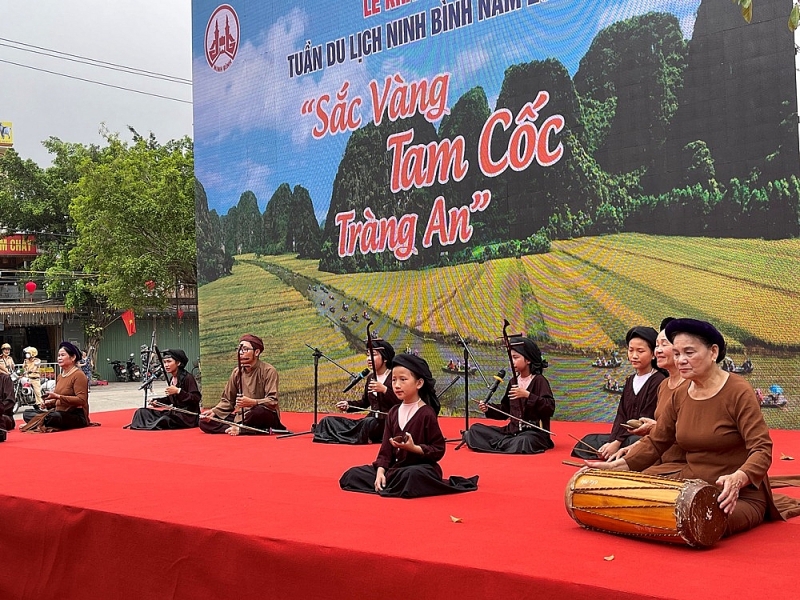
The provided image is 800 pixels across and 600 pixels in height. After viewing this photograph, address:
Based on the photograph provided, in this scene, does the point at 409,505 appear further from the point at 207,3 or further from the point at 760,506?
the point at 207,3

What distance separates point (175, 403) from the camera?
10.1 m

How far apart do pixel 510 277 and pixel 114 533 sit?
6.15 meters

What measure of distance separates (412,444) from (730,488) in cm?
186

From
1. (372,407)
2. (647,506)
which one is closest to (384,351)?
(372,407)

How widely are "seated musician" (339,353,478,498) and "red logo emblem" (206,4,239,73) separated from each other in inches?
370

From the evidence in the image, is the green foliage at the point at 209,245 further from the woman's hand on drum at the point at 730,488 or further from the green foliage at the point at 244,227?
the woman's hand on drum at the point at 730,488

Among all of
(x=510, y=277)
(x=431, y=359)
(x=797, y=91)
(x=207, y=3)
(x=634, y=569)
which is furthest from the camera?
(x=207, y=3)

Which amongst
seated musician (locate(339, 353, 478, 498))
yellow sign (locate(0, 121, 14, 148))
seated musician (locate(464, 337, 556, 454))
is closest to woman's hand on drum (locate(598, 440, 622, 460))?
seated musician (locate(339, 353, 478, 498))

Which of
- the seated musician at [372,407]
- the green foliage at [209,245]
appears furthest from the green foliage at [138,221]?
the seated musician at [372,407]

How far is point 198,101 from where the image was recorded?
1352 cm

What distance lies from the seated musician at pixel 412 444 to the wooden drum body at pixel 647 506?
4.08ft

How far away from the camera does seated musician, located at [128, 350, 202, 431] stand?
387 inches

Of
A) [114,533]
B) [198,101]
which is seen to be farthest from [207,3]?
[114,533]

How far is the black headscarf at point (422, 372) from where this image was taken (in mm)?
4914
